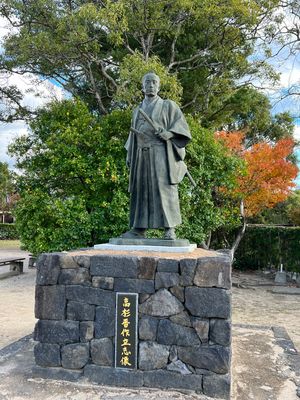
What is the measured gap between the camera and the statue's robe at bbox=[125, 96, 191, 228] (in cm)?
446

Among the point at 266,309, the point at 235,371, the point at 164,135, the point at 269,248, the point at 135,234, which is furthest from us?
the point at 269,248

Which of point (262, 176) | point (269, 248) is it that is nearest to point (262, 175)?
point (262, 176)

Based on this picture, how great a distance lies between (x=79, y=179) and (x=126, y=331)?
5.98 metres

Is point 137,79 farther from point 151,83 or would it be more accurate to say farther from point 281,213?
point 281,213

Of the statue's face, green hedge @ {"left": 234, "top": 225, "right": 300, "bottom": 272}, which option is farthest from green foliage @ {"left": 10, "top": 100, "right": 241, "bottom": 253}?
green hedge @ {"left": 234, "top": 225, "right": 300, "bottom": 272}

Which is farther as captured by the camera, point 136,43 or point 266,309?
point 136,43

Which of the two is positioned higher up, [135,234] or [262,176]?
[262,176]

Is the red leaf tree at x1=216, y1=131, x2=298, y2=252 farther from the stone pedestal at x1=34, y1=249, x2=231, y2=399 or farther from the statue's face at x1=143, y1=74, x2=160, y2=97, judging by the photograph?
the stone pedestal at x1=34, y1=249, x2=231, y2=399

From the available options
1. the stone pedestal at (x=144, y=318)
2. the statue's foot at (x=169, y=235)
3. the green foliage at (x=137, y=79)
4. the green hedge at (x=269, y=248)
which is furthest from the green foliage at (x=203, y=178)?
the stone pedestal at (x=144, y=318)

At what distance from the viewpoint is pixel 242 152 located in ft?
42.4

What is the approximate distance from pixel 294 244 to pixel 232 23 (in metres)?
7.64

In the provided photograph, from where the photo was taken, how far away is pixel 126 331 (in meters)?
3.76

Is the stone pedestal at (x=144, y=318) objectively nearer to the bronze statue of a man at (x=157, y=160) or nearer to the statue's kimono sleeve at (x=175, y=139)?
the bronze statue of a man at (x=157, y=160)

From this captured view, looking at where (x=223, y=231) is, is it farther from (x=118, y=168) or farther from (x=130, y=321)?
(x=130, y=321)
